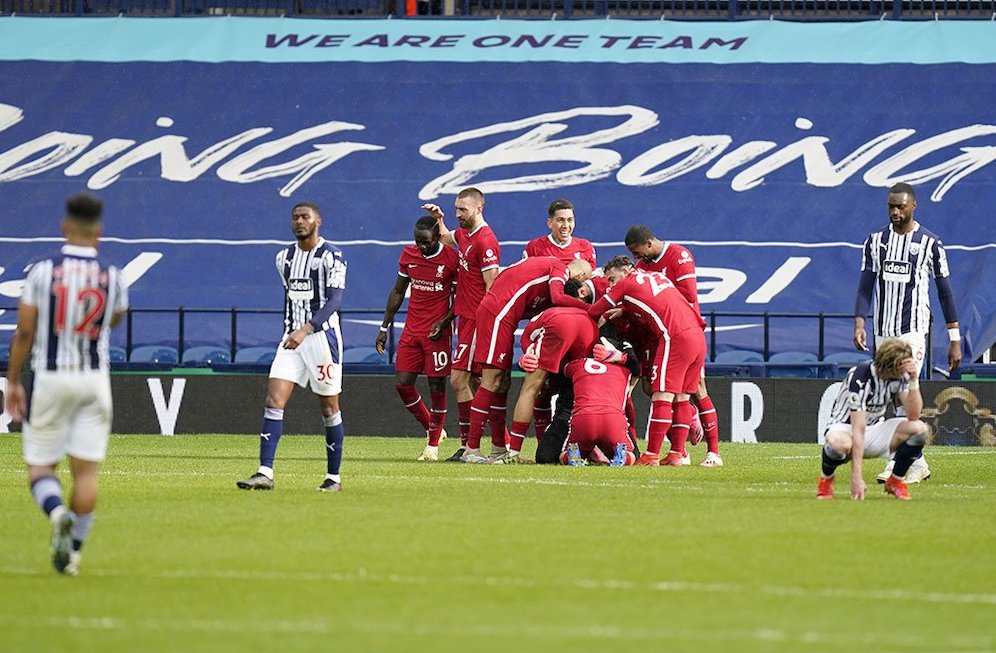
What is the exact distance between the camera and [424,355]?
17.2 metres

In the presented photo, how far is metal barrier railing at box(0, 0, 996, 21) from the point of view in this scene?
2761 cm

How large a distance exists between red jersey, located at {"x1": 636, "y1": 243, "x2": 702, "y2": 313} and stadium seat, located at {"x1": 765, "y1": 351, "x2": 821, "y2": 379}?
17.2 ft

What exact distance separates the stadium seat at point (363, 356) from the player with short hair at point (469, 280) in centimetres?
518

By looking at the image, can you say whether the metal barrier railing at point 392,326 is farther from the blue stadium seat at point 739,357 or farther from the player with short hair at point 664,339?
the player with short hair at point 664,339

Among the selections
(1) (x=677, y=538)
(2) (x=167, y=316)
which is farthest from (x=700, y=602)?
(2) (x=167, y=316)

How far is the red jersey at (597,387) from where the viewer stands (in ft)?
52.1

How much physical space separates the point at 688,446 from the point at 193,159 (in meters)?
9.38

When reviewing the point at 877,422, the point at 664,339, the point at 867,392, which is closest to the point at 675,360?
the point at 664,339

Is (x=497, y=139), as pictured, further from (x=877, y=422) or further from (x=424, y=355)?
(x=877, y=422)

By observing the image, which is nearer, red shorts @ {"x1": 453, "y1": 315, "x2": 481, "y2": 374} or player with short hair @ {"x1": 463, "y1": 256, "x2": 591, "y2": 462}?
player with short hair @ {"x1": 463, "y1": 256, "x2": 591, "y2": 462}

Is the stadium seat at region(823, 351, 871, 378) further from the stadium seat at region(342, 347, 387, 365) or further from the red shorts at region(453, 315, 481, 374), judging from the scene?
the red shorts at region(453, 315, 481, 374)

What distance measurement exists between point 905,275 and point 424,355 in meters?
5.10

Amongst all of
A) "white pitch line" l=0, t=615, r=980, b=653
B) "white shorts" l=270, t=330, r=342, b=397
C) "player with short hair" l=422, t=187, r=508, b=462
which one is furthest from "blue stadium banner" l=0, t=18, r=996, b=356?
"white pitch line" l=0, t=615, r=980, b=653

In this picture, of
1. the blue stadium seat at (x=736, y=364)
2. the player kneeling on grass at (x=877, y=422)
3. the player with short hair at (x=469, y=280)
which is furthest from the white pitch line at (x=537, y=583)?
the blue stadium seat at (x=736, y=364)
